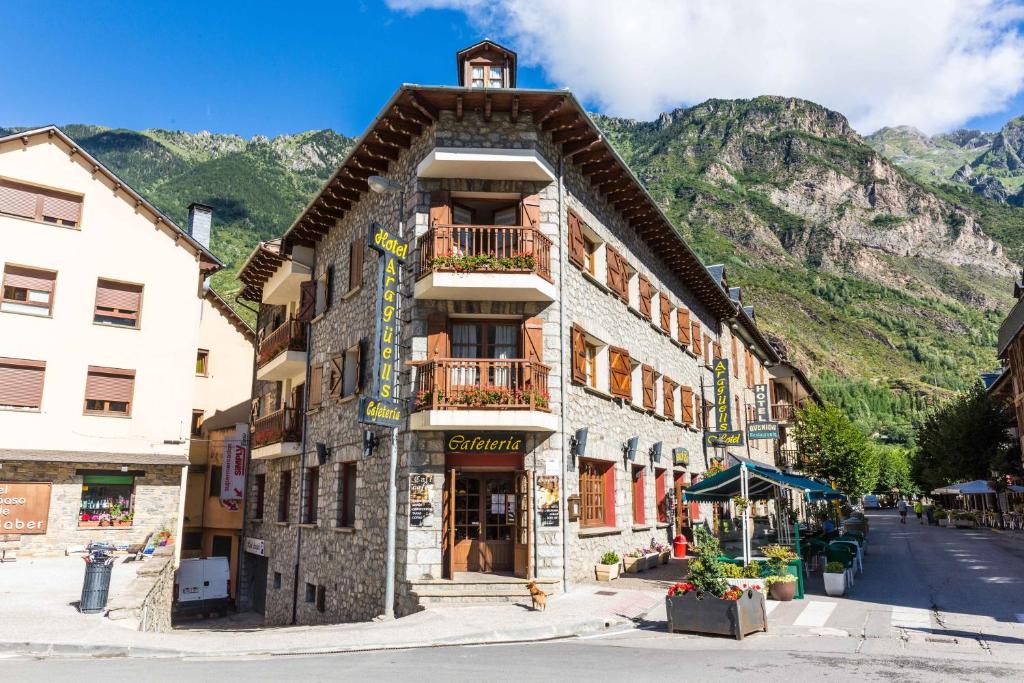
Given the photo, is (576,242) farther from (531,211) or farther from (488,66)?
(488,66)

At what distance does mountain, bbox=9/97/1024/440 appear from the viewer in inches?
3839

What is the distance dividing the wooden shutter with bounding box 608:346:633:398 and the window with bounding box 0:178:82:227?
671 inches

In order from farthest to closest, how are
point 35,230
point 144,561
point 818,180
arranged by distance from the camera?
1. point 818,180
2. point 35,230
3. point 144,561

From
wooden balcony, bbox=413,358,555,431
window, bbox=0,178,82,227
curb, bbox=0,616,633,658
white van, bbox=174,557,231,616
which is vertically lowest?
white van, bbox=174,557,231,616

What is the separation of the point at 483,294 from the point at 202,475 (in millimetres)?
18047

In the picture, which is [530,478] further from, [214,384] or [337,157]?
[337,157]

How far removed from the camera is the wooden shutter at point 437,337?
1465cm

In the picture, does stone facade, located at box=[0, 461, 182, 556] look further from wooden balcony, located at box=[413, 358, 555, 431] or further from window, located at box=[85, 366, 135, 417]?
wooden balcony, located at box=[413, 358, 555, 431]

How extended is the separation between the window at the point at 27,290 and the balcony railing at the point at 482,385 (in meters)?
14.2

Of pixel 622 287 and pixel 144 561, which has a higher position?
pixel 622 287

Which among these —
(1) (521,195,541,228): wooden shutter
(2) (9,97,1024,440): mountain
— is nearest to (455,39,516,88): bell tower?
(1) (521,195,541,228): wooden shutter

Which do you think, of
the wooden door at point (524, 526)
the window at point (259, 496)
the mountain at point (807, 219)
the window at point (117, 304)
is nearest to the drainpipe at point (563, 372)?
the wooden door at point (524, 526)

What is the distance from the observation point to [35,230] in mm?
21656

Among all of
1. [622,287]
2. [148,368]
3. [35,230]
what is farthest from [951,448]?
[35,230]
